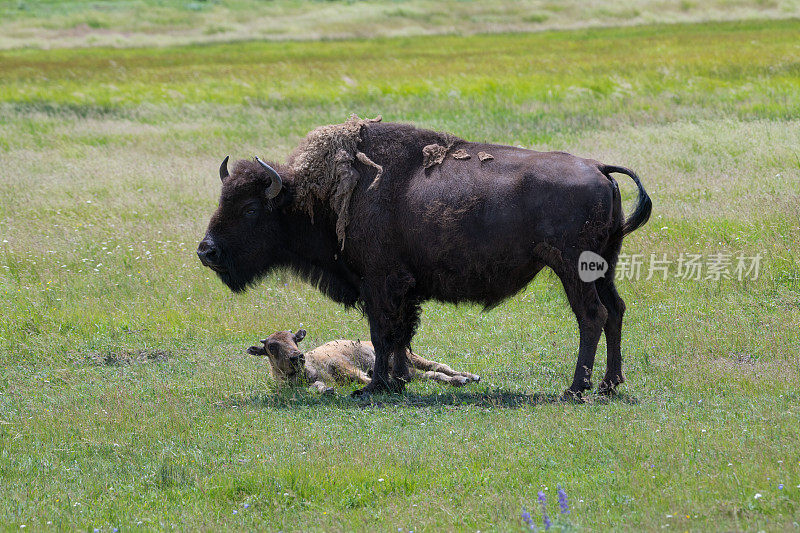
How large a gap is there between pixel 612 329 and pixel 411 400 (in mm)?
2002

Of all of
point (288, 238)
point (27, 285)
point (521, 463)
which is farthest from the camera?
point (27, 285)

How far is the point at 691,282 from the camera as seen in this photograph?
11906 millimetres

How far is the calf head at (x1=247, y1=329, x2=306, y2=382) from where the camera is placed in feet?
30.7

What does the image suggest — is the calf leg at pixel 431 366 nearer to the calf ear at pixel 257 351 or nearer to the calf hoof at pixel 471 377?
the calf hoof at pixel 471 377

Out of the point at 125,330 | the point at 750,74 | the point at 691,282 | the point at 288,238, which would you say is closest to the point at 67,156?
the point at 125,330

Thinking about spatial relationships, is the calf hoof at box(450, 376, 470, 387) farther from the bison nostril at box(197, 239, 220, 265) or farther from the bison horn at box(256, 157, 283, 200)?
the bison nostril at box(197, 239, 220, 265)

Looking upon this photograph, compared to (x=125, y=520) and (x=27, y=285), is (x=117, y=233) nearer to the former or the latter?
(x=27, y=285)

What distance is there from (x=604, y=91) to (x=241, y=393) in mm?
20059

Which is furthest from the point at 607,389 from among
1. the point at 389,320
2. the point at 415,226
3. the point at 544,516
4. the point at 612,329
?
the point at 544,516

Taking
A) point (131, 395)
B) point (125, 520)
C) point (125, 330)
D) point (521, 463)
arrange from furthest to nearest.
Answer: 1. point (125, 330)
2. point (131, 395)
3. point (521, 463)
4. point (125, 520)

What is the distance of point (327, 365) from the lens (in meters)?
9.70

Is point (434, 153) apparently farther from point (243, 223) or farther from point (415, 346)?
point (415, 346)

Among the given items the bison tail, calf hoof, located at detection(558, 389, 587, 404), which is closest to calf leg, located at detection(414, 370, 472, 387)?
calf hoof, located at detection(558, 389, 587, 404)

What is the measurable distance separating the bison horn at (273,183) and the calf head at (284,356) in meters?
1.45
